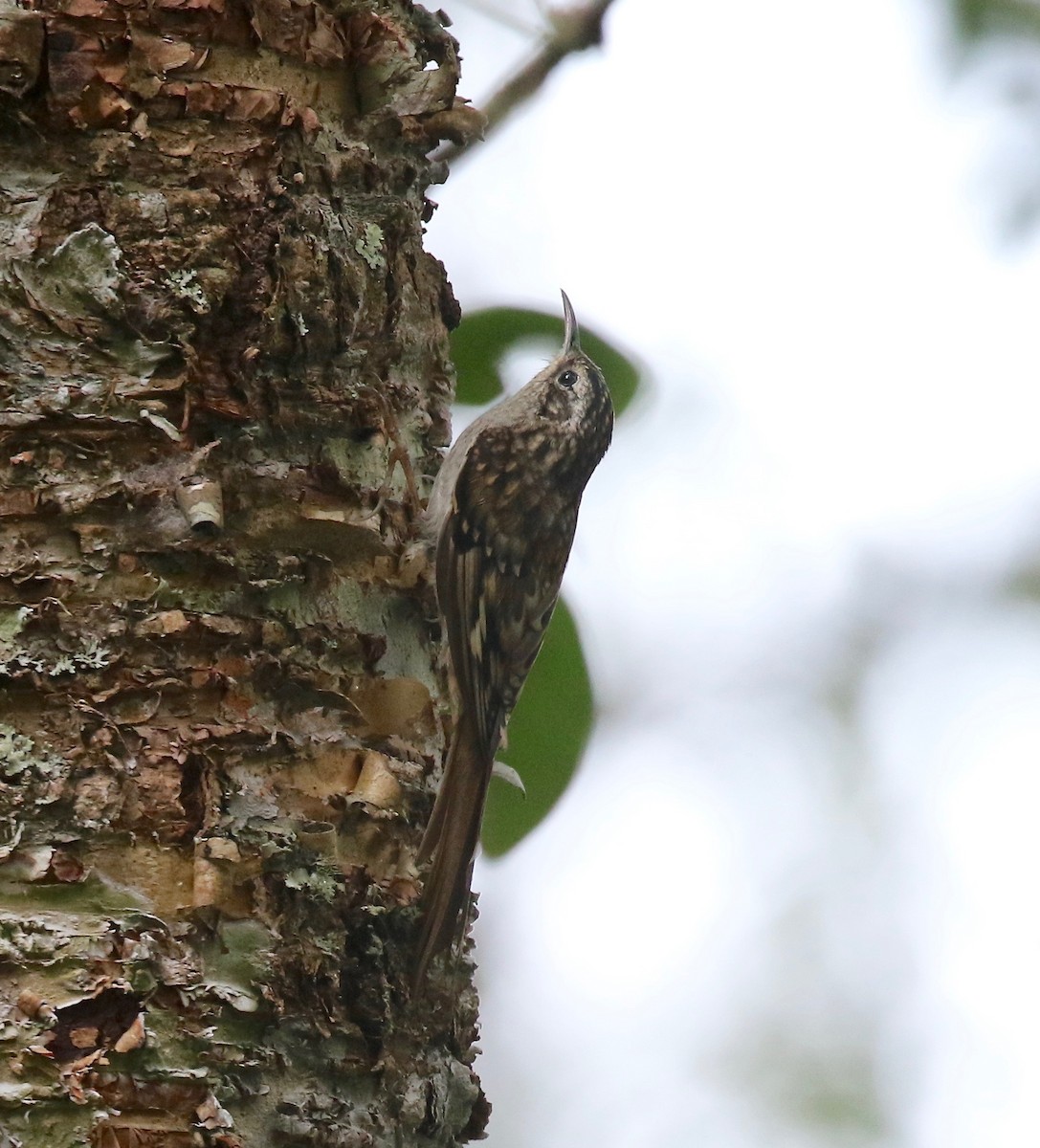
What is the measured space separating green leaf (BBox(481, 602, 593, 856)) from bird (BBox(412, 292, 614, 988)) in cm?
6

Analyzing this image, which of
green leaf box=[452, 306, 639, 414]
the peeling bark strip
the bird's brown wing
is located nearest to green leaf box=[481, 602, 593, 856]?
the bird's brown wing

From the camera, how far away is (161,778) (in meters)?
1.80

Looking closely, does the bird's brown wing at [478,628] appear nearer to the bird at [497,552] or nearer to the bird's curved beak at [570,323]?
the bird at [497,552]

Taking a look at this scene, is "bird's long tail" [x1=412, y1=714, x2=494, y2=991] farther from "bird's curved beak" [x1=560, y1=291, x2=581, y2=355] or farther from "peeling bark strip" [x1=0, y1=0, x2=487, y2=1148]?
"bird's curved beak" [x1=560, y1=291, x2=581, y2=355]

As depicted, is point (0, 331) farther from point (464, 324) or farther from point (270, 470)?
point (464, 324)

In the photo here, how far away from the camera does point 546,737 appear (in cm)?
243

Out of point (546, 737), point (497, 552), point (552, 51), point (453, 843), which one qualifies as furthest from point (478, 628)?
point (552, 51)

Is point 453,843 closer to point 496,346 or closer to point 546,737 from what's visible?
point 546,737

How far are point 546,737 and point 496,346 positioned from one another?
587 mm

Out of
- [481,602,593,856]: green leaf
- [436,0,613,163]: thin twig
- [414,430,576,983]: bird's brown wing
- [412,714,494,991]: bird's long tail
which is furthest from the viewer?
[436,0,613,163]: thin twig

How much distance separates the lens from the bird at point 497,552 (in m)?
2.22

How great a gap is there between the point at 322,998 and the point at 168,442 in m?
0.66

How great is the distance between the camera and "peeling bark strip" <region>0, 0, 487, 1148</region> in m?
1.69

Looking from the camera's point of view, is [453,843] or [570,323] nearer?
[453,843]
